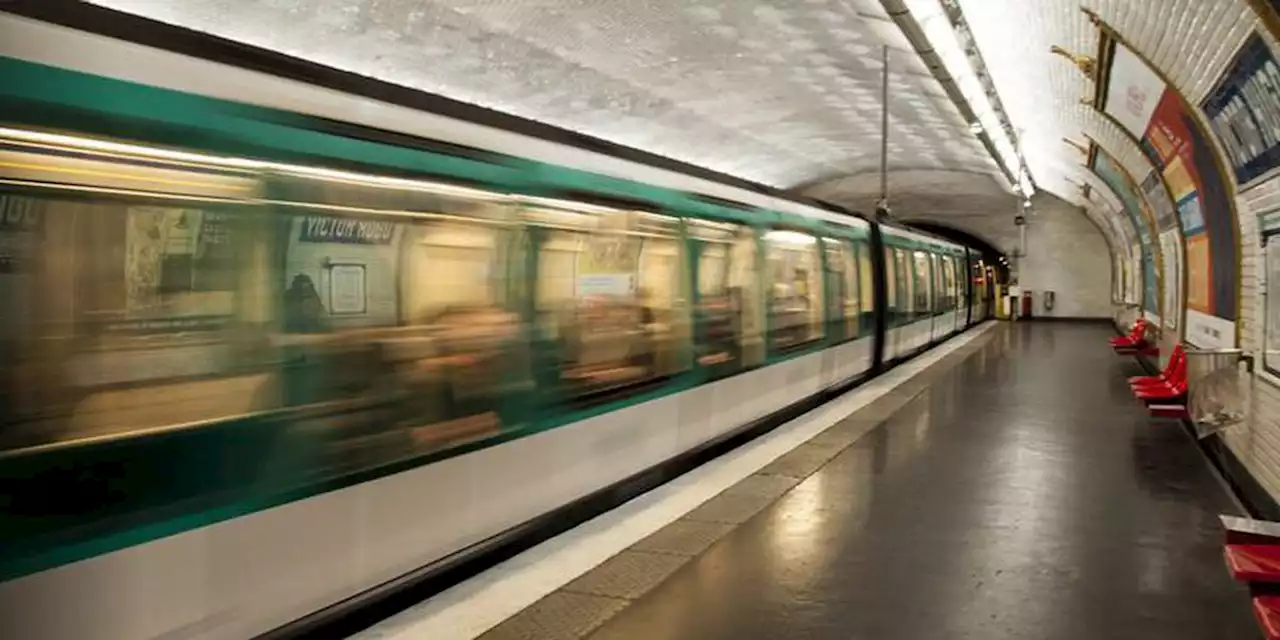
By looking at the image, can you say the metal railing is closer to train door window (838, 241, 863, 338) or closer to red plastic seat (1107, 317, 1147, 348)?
train door window (838, 241, 863, 338)

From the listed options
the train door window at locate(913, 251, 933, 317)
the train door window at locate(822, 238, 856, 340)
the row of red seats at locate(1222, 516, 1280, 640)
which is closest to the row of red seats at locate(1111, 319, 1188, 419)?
the train door window at locate(822, 238, 856, 340)

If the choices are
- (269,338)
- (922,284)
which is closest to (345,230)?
(269,338)

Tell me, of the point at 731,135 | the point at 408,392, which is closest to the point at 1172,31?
the point at 408,392

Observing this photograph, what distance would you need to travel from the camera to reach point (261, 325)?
365 centimetres

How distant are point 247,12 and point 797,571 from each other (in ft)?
28.1

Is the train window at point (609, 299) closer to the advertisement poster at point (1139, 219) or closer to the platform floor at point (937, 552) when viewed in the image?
the platform floor at point (937, 552)

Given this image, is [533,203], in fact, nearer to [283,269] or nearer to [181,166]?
[283,269]

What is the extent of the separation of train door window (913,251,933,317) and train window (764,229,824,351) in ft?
22.8

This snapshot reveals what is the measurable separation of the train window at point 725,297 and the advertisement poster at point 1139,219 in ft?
28.2

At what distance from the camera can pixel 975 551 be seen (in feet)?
17.5

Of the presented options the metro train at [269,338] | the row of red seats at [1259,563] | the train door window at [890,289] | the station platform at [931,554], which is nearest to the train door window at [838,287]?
the train door window at [890,289]

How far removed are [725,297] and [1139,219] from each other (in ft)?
40.2

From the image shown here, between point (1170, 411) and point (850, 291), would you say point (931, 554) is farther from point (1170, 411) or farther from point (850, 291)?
point (850, 291)

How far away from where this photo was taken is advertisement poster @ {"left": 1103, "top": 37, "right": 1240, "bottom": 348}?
777cm
